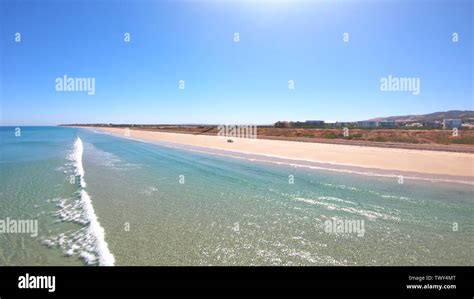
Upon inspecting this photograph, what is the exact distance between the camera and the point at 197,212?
10016 mm

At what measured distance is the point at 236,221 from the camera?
906cm

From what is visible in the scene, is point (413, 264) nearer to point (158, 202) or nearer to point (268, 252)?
point (268, 252)

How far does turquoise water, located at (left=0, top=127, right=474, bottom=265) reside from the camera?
663cm

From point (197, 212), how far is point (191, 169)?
10.9 metres

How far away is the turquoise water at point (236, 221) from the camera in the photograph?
6633mm
